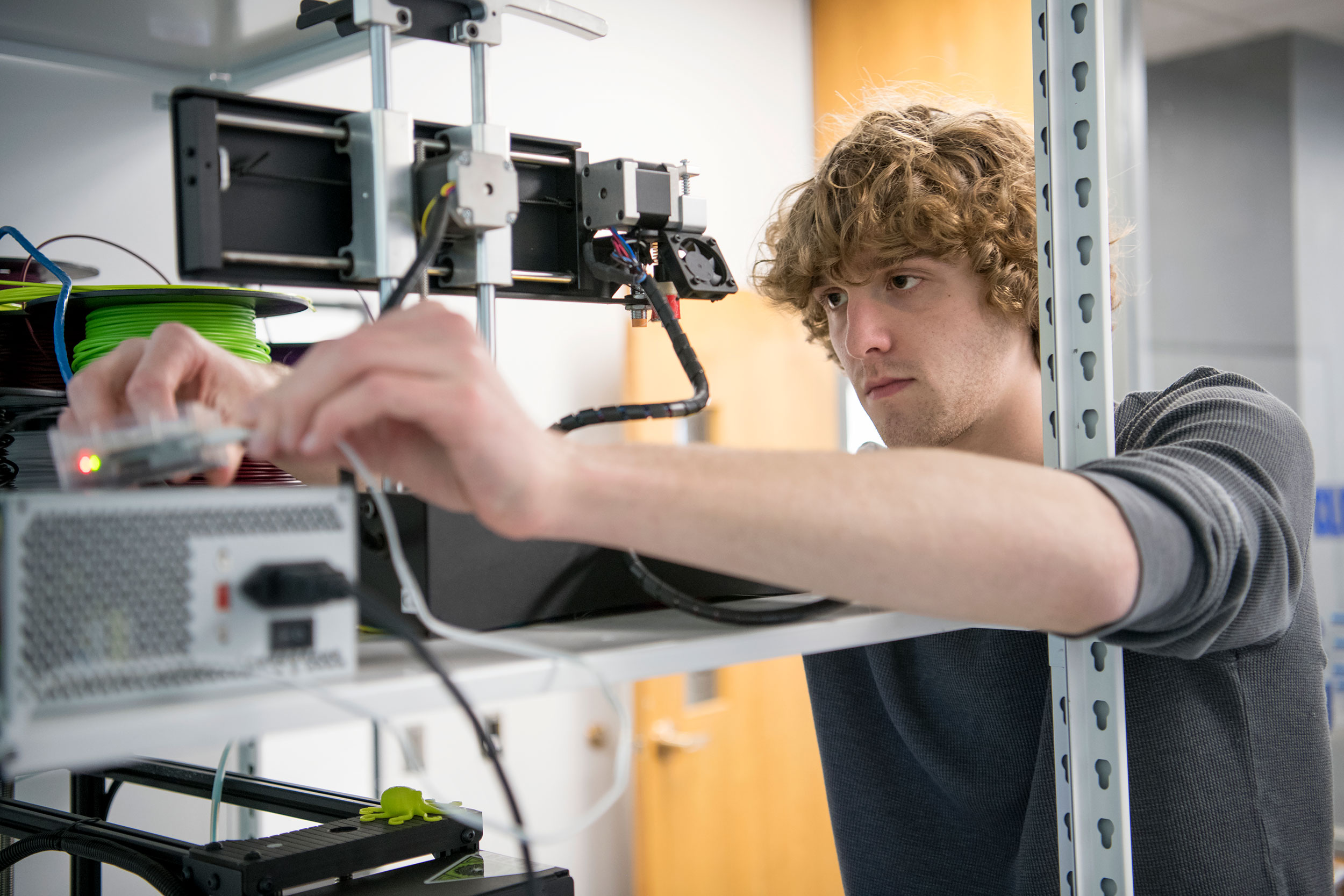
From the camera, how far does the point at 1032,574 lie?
0.62m

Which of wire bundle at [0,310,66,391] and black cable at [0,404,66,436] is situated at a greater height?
wire bundle at [0,310,66,391]

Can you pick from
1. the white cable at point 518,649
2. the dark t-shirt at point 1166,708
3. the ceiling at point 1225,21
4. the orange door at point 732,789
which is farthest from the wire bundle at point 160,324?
the ceiling at point 1225,21

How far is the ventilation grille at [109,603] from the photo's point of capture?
436 mm

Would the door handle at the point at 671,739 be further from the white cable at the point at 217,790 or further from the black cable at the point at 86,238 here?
the white cable at the point at 217,790

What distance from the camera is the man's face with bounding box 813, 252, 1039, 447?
4.27ft

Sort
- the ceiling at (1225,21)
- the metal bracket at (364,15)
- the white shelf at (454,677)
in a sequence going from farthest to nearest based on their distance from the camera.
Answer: the ceiling at (1225,21) < the metal bracket at (364,15) < the white shelf at (454,677)

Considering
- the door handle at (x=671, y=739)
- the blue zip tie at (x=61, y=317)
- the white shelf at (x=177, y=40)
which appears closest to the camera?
the blue zip tie at (x=61, y=317)

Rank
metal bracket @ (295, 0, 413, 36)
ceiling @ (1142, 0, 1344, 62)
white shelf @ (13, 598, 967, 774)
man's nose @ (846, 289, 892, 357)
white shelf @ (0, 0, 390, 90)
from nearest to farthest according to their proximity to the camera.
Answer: white shelf @ (13, 598, 967, 774) → metal bracket @ (295, 0, 413, 36) → white shelf @ (0, 0, 390, 90) → man's nose @ (846, 289, 892, 357) → ceiling @ (1142, 0, 1344, 62)

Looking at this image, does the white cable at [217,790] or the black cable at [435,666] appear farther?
the white cable at [217,790]

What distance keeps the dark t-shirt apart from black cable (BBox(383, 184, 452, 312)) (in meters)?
0.34

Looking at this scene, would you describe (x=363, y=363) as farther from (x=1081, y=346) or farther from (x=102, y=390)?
(x=1081, y=346)

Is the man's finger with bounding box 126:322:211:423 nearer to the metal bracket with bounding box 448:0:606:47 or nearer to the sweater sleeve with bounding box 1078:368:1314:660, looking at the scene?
the metal bracket with bounding box 448:0:606:47

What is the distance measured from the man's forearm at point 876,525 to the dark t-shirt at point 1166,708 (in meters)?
0.03

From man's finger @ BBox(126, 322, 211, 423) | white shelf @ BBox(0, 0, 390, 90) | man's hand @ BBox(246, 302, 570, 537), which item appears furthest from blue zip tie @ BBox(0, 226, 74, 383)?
man's hand @ BBox(246, 302, 570, 537)
